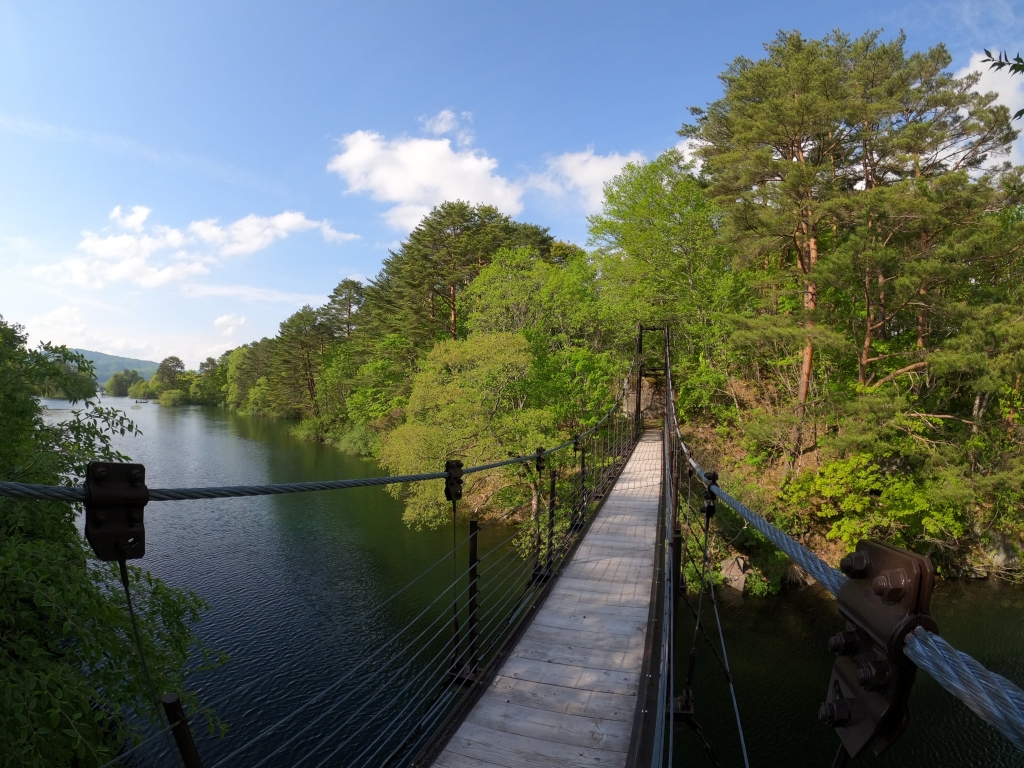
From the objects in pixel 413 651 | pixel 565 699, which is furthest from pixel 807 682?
pixel 565 699

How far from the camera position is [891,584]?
21.8 inches

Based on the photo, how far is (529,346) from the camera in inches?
533


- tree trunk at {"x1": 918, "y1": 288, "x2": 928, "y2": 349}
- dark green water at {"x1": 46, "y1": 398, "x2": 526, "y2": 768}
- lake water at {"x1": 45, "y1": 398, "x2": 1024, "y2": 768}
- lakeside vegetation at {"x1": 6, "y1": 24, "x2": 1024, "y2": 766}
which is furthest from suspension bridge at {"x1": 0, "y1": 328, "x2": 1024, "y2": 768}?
tree trunk at {"x1": 918, "y1": 288, "x2": 928, "y2": 349}

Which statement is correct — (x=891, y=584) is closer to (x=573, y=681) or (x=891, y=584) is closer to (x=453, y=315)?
(x=573, y=681)

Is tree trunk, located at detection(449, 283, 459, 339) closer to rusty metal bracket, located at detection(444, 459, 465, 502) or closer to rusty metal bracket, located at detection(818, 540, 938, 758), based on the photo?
rusty metal bracket, located at detection(444, 459, 465, 502)

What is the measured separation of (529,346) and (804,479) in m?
6.72

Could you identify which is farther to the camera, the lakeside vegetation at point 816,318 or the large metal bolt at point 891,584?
the lakeside vegetation at point 816,318

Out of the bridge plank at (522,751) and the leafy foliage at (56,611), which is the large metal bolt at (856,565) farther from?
the leafy foliage at (56,611)

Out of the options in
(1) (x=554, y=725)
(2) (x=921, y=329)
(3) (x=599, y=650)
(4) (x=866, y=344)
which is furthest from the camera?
(2) (x=921, y=329)

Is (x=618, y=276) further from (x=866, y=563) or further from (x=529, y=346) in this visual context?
(x=866, y=563)

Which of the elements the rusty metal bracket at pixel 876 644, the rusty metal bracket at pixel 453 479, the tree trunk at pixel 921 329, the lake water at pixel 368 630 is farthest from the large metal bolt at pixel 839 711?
the tree trunk at pixel 921 329

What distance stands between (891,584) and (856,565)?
6 cm

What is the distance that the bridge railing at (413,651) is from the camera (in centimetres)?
154

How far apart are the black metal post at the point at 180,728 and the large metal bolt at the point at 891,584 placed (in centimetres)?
122
